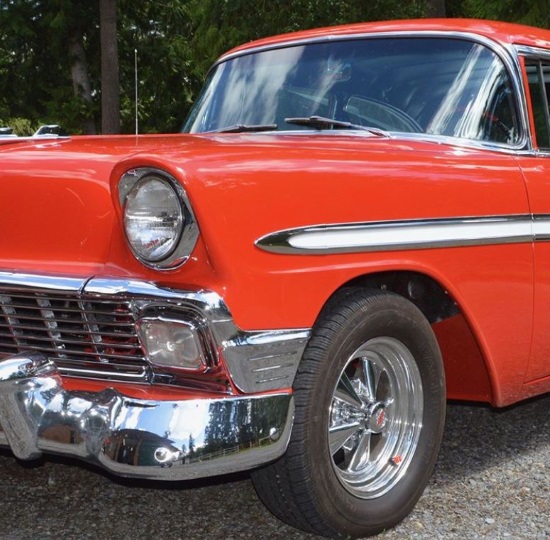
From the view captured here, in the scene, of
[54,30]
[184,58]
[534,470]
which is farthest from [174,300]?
[184,58]

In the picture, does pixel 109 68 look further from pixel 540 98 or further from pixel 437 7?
pixel 540 98

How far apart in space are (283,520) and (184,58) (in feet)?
60.9

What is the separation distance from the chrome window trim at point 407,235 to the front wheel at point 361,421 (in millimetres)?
166

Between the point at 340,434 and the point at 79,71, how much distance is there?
1722cm

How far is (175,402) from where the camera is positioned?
Result: 2461 mm

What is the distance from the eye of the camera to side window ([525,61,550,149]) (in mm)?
3775

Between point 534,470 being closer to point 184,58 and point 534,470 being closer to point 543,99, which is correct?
point 543,99

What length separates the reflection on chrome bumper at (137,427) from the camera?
2.43 meters

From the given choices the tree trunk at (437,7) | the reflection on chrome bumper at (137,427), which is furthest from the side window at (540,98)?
the tree trunk at (437,7)

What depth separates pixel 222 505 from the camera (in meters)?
3.23

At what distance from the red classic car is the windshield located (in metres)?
0.01

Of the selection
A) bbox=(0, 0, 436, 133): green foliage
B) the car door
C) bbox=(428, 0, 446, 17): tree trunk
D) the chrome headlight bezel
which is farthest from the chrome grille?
bbox=(0, 0, 436, 133): green foliage

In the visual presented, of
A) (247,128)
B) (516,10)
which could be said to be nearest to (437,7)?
(516,10)

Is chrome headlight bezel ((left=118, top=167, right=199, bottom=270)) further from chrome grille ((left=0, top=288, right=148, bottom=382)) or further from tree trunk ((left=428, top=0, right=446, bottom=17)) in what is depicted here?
tree trunk ((left=428, top=0, right=446, bottom=17))
